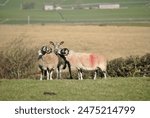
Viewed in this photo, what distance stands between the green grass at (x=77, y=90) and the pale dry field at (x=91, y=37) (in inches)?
242

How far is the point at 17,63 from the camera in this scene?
10906 mm

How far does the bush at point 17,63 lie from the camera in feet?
35.3

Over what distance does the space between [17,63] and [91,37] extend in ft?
47.2

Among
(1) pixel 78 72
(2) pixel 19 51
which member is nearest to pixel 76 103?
(1) pixel 78 72

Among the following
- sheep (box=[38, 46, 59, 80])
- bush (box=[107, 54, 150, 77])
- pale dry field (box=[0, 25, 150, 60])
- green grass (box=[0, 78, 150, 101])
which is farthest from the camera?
pale dry field (box=[0, 25, 150, 60])

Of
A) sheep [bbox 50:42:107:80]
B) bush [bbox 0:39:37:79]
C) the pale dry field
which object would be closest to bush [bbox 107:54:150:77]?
sheep [bbox 50:42:107:80]

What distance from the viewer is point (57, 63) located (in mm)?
10156

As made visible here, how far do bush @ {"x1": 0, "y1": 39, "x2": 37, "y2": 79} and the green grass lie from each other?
1.55 metres

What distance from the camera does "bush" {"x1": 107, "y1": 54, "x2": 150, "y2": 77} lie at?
10672mm

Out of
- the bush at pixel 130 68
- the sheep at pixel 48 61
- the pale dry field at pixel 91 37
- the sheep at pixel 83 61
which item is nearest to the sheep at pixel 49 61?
the sheep at pixel 48 61

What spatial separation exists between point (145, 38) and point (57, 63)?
1261 centimetres

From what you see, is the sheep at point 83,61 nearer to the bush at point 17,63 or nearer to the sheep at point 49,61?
the sheep at point 49,61

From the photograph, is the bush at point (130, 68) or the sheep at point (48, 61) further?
the bush at point (130, 68)

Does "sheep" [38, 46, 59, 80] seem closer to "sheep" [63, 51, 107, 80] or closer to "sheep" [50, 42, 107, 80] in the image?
"sheep" [50, 42, 107, 80]
